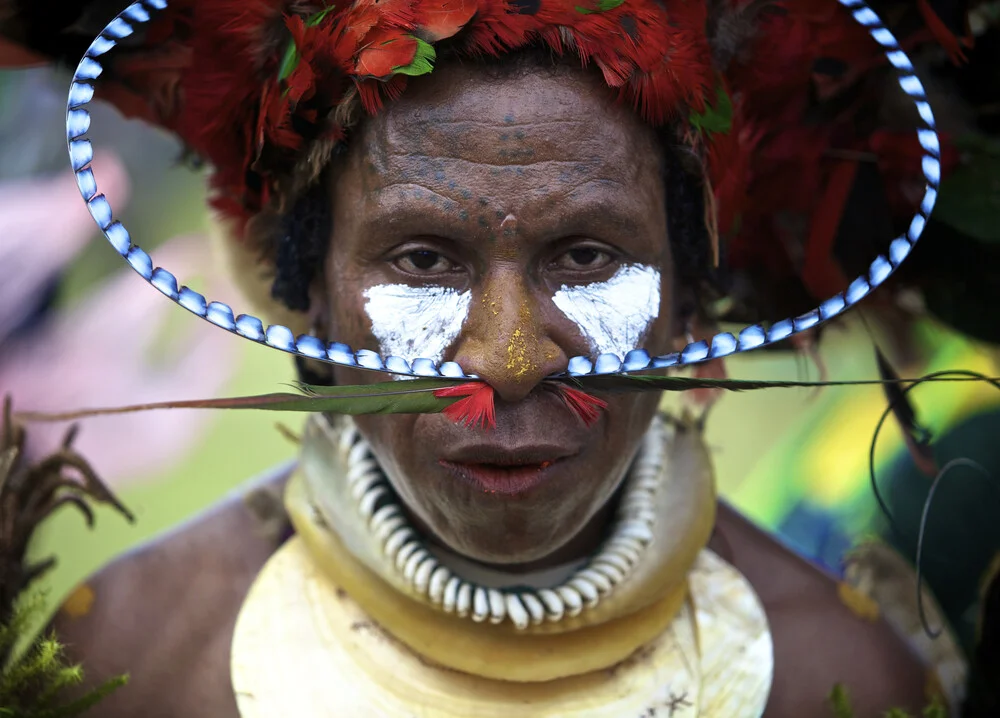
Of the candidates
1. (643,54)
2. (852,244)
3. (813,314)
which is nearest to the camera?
(813,314)

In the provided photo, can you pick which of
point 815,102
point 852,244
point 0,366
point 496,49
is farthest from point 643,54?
point 0,366

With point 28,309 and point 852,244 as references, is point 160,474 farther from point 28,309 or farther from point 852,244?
point 852,244

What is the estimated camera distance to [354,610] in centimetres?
190

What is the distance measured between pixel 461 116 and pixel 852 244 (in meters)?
1.01

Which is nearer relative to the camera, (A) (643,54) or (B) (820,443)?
(A) (643,54)

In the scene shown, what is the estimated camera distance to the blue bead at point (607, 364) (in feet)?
5.05

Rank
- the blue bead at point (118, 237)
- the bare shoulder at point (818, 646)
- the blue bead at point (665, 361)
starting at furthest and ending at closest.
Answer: the bare shoulder at point (818, 646), the blue bead at point (665, 361), the blue bead at point (118, 237)

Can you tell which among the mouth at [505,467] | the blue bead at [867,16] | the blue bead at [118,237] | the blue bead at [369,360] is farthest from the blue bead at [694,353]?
the blue bead at [118,237]

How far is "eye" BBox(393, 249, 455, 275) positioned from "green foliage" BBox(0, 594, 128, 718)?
807 millimetres

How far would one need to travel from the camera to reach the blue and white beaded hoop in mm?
1438

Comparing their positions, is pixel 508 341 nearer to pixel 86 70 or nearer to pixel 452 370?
pixel 452 370

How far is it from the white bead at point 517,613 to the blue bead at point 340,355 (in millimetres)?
528

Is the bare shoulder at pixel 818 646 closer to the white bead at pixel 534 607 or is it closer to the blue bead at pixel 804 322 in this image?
the white bead at pixel 534 607

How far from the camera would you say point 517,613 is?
5.76ft
